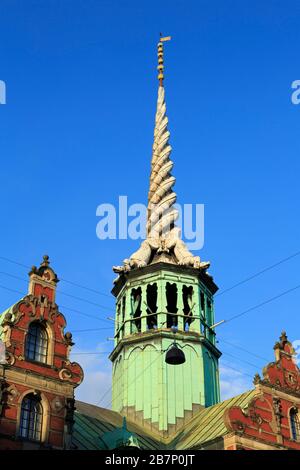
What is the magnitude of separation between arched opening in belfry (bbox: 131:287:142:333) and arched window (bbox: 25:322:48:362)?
13535 mm

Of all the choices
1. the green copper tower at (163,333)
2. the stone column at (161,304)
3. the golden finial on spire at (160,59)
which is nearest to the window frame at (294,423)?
the green copper tower at (163,333)

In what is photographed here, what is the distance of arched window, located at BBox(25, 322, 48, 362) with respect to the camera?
34750 millimetres

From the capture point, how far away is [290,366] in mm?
42500

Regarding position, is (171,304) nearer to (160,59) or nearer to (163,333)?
(163,333)

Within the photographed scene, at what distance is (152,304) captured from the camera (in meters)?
49.8

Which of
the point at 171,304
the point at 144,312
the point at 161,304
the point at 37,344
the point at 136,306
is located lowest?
the point at 37,344

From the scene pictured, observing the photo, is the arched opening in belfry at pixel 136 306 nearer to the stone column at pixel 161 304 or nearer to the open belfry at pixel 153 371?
the open belfry at pixel 153 371

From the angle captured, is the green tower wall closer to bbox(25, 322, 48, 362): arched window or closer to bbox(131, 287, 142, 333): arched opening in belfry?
bbox(131, 287, 142, 333): arched opening in belfry

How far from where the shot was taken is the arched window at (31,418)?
32.5 meters

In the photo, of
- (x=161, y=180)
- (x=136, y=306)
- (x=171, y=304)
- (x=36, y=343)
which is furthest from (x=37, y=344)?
(x=161, y=180)

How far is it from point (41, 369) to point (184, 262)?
1746 centimetres

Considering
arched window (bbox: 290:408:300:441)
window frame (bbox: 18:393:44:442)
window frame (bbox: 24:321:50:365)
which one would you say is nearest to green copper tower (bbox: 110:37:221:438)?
arched window (bbox: 290:408:300:441)

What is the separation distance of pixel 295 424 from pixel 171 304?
12682 mm

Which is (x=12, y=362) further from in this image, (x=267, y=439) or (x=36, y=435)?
(x=267, y=439)
